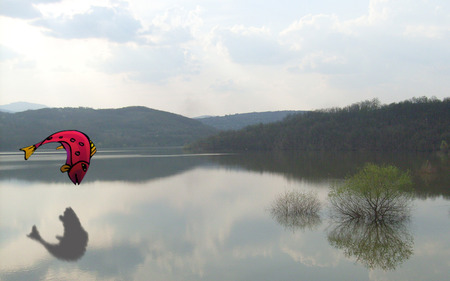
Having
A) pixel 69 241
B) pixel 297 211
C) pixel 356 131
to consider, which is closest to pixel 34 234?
pixel 69 241

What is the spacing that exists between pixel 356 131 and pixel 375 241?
9249cm

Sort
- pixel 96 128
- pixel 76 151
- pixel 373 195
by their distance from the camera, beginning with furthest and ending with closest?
1. pixel 96 128
2. pixel 373 195
3. pixel 76 151

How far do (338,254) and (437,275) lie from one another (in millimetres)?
3349

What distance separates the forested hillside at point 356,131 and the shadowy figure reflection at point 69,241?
81.9 meters

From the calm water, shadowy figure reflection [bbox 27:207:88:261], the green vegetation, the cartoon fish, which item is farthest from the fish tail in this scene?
the green vegetation

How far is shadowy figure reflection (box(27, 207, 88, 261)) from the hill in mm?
125222

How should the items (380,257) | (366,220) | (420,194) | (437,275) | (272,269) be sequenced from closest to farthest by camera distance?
(437,275) → (272,269) → (380,257) → (366,220) → (420,194)

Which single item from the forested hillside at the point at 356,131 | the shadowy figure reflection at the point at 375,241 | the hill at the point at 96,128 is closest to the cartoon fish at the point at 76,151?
the shadowy figure reflection at the point at 375,241

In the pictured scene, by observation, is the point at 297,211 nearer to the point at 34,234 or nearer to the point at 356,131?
the point at 34,234

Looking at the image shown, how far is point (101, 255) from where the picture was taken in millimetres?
14695

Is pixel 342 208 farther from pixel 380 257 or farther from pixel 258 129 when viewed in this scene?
pixel 258 129

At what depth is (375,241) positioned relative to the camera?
15.9 metres

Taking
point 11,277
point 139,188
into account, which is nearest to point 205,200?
point 139,188

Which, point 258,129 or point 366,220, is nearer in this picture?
point 366,220
